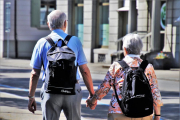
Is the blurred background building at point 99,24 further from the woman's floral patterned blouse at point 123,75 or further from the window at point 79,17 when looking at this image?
the woman's floral patterned blouse at point 123,75

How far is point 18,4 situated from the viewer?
3259 centimetres

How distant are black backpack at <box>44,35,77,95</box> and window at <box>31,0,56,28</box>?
27694 millimetres

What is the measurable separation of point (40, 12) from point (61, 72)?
28.2 m

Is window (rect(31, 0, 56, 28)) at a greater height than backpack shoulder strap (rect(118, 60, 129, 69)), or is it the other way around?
window (rect(31, 0, 56, 28))

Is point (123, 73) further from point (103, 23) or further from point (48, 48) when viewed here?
point (103, 23)

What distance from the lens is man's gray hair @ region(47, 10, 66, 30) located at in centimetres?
475

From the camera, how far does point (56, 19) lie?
4770 millimetres

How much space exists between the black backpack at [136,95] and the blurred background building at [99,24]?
1814 cm

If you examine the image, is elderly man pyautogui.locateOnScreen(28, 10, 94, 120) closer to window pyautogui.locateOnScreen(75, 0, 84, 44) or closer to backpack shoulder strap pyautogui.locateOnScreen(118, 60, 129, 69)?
backpack shoulder strap pyautogui.locateOnScreen(118, 60, 129, 69)

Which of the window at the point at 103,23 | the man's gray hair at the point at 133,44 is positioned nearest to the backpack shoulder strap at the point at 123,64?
the man's gray hair at the point at 133,44

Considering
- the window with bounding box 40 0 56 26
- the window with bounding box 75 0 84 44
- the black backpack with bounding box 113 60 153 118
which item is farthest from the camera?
the window with bounding box 40 0 56 26

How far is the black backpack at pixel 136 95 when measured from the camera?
14.2 ft

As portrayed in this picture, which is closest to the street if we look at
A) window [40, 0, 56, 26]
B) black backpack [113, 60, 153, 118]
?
black backpack [113, 60, 153, 118]

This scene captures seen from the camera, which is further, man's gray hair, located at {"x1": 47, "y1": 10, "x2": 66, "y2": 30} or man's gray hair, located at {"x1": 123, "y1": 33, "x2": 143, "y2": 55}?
man's gray hair, located at {"x1": 47, "y1": 10, "x2": 66, "y2": 30}
